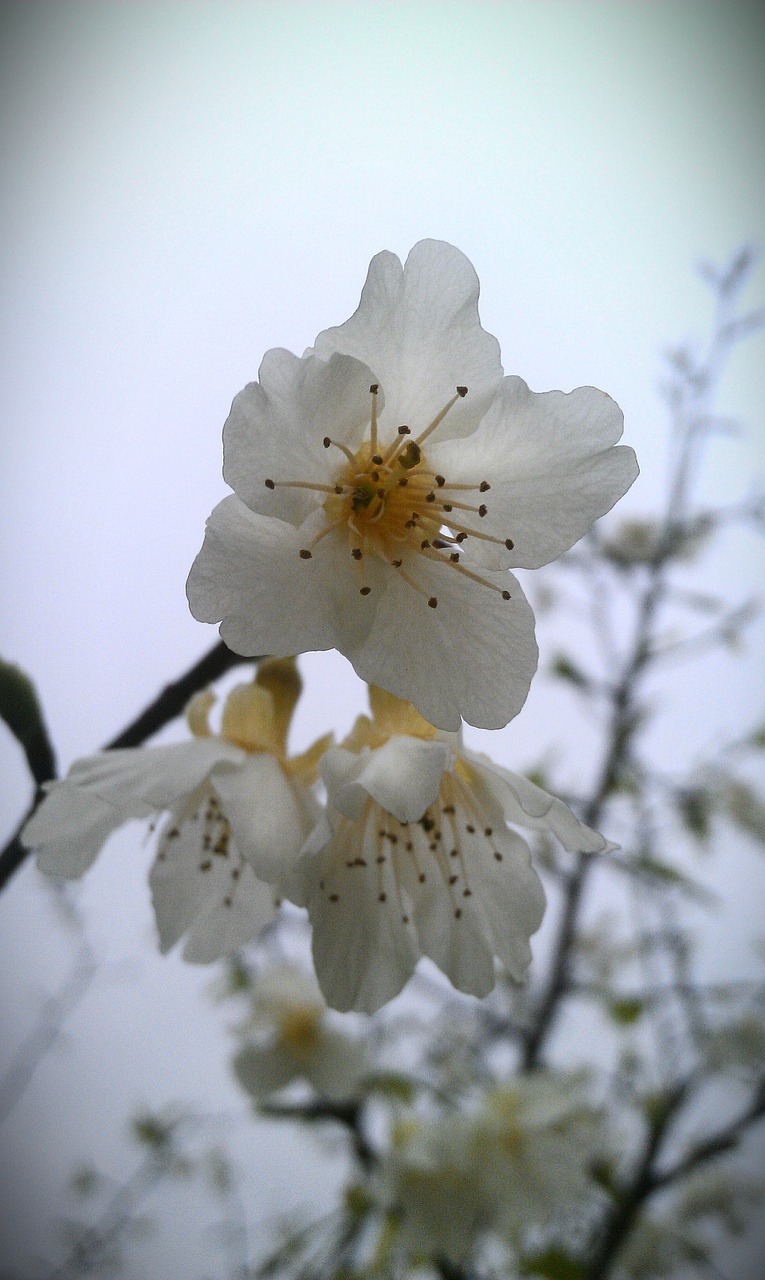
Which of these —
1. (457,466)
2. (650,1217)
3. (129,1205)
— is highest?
Result: (457,466)

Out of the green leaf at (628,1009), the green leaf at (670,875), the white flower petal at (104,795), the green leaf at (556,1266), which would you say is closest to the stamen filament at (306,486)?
the white flower petal at (104,795)

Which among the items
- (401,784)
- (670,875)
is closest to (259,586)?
(401,784)

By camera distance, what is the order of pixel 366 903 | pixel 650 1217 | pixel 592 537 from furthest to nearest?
1. pixel 592 537
2. pixel 650 1217
3. pixel 366 903

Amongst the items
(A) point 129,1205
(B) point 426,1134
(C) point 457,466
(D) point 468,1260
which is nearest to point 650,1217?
(D) point 468,1260

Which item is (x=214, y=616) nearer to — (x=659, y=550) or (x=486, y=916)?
(x=486, y=916)

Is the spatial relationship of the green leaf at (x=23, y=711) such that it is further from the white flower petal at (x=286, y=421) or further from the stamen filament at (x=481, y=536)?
the stamen filament at (x=481, y=536)

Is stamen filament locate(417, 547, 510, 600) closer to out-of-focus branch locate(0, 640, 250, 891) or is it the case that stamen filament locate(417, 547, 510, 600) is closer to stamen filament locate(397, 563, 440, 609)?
stamen filament locate(397, 563, 440, 609)

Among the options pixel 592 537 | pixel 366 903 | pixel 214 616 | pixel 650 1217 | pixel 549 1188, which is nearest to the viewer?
pixel 214 616
